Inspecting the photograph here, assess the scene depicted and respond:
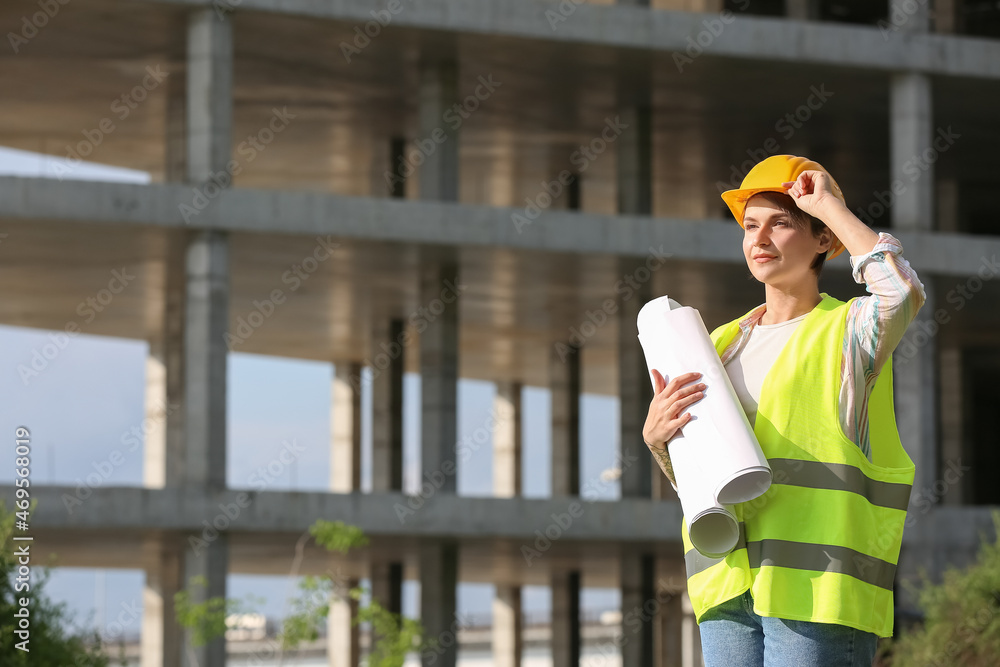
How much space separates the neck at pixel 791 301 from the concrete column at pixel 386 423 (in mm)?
29120

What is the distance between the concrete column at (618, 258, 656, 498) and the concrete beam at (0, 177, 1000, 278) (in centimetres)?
153

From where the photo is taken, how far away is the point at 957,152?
30.0 meters

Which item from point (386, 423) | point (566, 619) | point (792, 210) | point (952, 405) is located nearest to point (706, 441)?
point (792, 210)

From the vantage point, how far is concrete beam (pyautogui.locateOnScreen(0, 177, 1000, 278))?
69.5 feet

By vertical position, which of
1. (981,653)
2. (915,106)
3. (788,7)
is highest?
(788,7)

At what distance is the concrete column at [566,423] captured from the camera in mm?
35875

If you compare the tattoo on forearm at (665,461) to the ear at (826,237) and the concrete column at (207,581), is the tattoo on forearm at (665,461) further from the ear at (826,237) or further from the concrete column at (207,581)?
the concrete column at (207,581)

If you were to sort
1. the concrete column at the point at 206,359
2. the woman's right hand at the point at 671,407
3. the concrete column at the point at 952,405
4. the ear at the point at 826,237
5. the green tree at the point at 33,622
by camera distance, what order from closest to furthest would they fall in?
the woman's right hand at the point at 671,407
the ear at the point at 826,237
the green tree at the point at 33,622
the concrete column at the point at 206,359
the concrete column at the point at 952,405

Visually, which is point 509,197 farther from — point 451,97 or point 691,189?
point 451,97

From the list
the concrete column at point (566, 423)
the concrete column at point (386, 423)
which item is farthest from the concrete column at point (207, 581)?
the concrete column at point (566, 423)

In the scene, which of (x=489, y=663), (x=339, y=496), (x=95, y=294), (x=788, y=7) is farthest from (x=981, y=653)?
(x=489, y=663)

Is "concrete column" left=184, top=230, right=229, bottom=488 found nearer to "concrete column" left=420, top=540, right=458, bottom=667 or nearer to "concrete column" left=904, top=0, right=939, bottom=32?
"concrete column" left=420, top=540, right=458, bottom=667

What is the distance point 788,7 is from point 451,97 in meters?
7.51

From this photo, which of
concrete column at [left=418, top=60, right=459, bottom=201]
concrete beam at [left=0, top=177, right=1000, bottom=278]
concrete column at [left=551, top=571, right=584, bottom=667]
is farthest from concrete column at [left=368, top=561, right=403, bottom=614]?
concrete beam at [left=0, top=177, right=1000, bottom=278]
